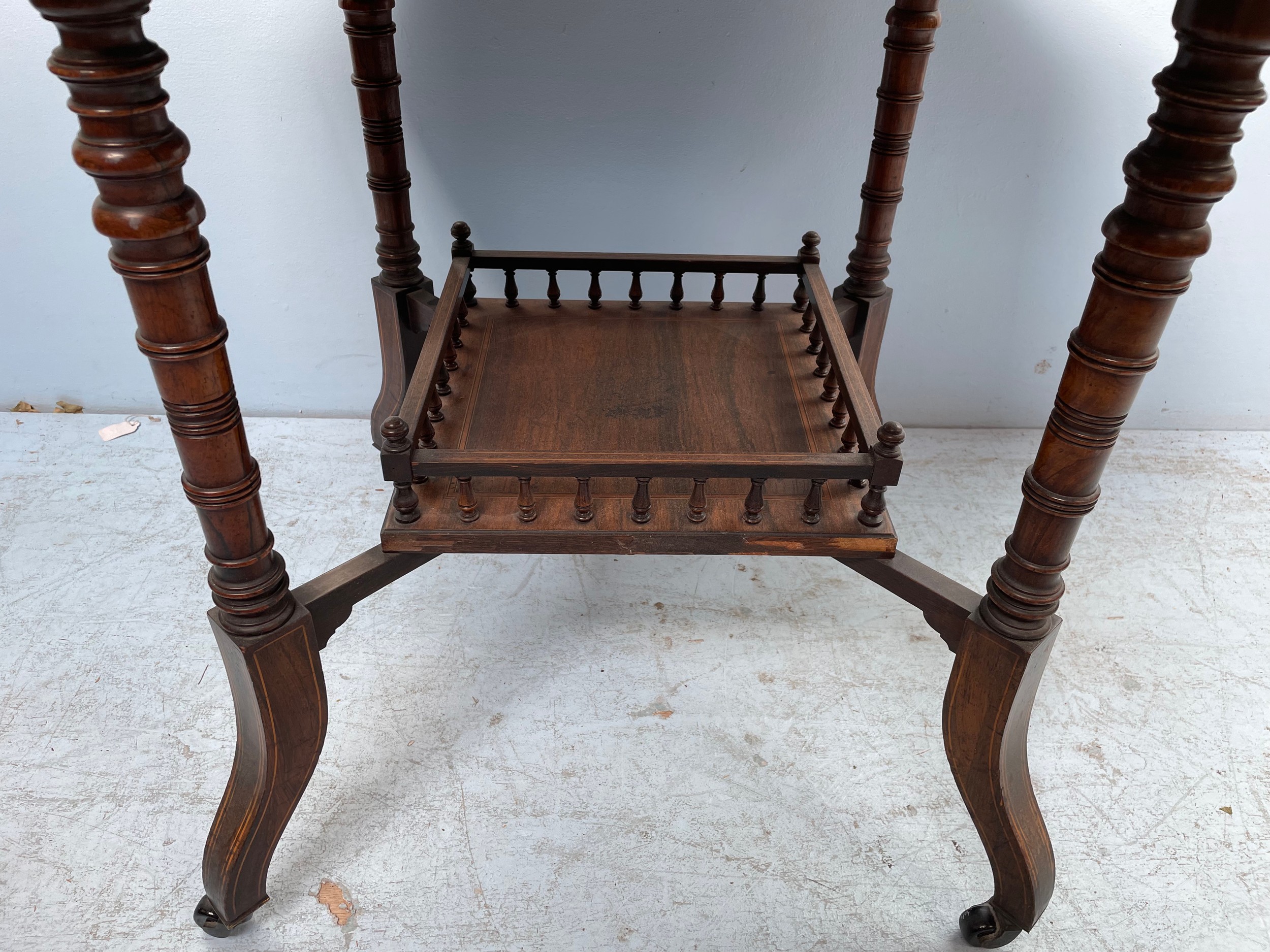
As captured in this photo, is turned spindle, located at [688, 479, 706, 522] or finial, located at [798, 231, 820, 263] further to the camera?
finial, located at [798, 231, 820, 263]

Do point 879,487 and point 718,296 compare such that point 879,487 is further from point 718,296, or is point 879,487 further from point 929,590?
point 718,296

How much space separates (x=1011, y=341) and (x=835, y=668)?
1.10 meters

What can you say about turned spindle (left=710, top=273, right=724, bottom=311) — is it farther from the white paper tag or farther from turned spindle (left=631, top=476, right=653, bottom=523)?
the white paper tag

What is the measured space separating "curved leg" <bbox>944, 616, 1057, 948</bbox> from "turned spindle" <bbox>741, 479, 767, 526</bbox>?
0.29 m

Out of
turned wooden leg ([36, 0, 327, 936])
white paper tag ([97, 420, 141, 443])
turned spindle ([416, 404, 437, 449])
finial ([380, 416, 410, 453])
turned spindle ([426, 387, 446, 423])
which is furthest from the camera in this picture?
white paper tag ([97, 420, 141, 443])

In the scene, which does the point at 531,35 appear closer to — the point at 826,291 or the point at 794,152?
the point at 794,152

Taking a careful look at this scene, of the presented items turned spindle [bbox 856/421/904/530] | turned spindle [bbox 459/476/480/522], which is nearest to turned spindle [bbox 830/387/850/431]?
turned spindle [bbox 856/421/904/530]

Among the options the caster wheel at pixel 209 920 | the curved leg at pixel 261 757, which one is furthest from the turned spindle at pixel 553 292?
the caster wheel at pixel 209 920

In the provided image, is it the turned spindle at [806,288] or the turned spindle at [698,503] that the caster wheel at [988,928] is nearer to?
the turned spindle at [698,503]

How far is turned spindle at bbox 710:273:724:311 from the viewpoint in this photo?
5.51 feet

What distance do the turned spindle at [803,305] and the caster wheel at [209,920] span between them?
124 centimetres

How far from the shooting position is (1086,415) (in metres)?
1.00

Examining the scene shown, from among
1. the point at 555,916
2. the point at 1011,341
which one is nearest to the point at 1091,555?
the point at 1011,341

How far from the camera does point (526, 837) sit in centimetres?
145
